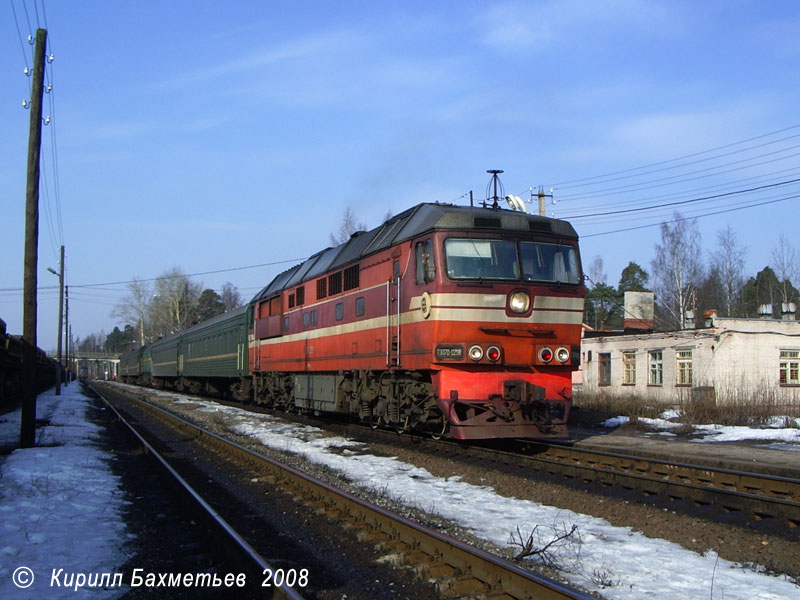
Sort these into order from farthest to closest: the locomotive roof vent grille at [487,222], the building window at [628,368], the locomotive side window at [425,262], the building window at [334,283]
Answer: the building window at [628,368] → the building window at [334,283] → the locomotive roof vent grille at [487,222] → the locomotive side window at [425,262]

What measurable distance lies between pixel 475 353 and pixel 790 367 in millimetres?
20188

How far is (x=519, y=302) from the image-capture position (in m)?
11.0

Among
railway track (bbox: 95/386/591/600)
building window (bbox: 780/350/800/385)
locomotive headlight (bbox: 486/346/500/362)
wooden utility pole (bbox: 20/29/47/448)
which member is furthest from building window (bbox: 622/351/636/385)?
railway track (bbox: 95/386/591/600)

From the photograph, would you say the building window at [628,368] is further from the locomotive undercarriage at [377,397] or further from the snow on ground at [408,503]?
the snow on ground at [408,503]

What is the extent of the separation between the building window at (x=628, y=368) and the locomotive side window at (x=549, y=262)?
19087 mm

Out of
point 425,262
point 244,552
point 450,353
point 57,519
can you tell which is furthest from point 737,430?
point 57,519

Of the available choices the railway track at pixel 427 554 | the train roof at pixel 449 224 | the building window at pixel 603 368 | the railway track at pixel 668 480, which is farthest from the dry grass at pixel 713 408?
the railway track at pixel 427 554

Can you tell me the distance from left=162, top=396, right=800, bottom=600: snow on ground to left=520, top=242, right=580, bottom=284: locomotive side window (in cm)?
357

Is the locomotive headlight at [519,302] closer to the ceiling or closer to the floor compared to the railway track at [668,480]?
closer to the ceiling

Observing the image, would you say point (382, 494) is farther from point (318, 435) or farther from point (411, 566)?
point (318, 435)

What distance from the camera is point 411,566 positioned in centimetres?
577

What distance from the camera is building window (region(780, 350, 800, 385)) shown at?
25.8 metres

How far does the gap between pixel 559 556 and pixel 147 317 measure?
296 feet

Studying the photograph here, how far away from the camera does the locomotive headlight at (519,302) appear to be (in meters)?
10.9
